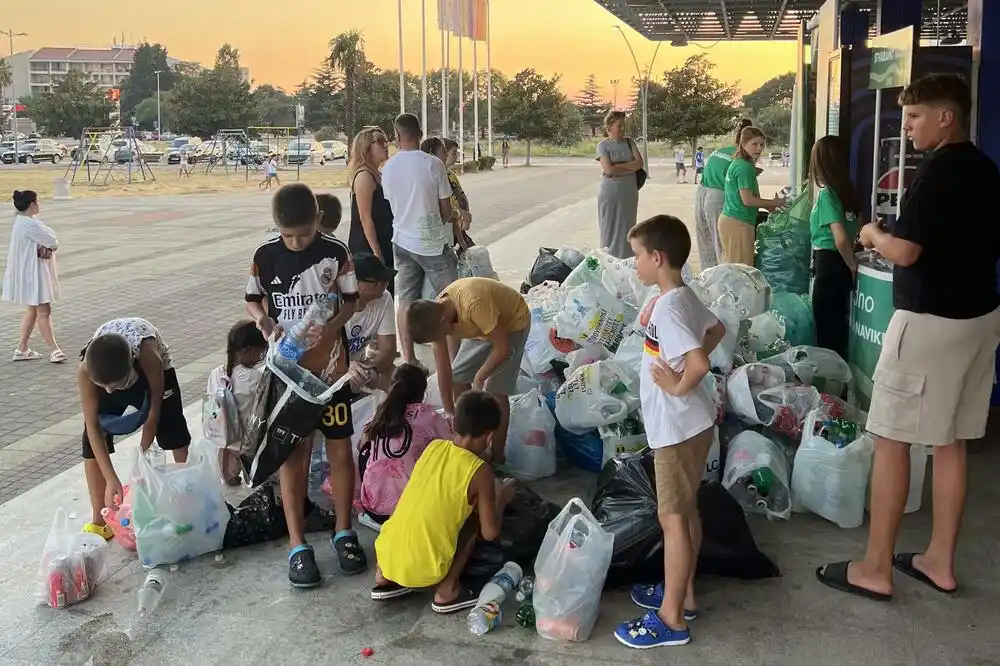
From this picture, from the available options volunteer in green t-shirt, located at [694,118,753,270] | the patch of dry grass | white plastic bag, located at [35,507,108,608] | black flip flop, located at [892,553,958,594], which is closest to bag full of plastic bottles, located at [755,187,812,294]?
volunteer in green t-shirt, located at [694,118,753,270]

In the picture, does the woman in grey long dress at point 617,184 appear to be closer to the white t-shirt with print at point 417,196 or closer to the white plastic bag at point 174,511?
the white t-shirt with print at point 417,196

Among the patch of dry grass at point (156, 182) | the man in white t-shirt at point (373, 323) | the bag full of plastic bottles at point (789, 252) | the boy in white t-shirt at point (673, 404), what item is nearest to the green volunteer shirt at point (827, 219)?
the bag full of plastic bottles at point (789, 252)

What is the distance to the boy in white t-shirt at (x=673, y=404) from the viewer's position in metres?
3.05

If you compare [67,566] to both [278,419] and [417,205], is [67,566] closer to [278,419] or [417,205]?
[278,419]

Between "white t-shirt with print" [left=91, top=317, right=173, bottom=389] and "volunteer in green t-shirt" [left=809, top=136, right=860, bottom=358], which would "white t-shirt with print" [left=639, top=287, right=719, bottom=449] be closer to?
"white t-shirt with print" [left=91, top=317, right=173, bottom=389]

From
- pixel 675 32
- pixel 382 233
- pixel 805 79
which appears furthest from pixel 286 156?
pixel 382 233

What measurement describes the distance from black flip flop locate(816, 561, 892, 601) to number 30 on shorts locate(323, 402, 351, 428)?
1888 mm

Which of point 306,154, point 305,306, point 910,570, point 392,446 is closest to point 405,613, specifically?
point 392,446

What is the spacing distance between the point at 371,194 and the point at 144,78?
4998 inches

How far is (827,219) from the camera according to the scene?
218 inches

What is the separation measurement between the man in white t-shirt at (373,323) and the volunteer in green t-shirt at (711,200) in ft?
15.1

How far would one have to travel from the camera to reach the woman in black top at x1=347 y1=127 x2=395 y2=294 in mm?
6715

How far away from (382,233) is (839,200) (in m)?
3.07

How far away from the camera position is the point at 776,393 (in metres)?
4.66
